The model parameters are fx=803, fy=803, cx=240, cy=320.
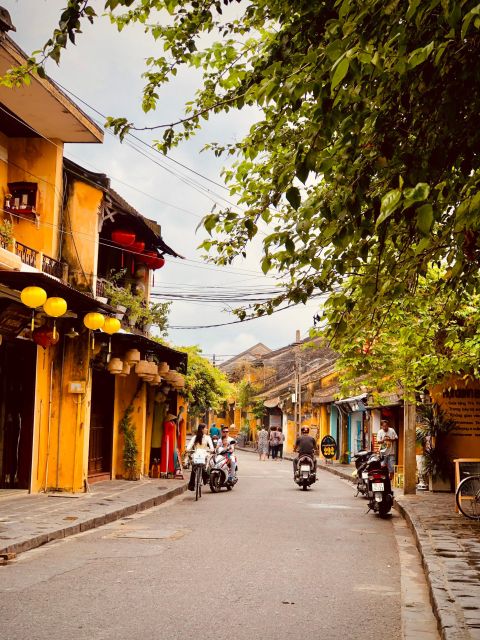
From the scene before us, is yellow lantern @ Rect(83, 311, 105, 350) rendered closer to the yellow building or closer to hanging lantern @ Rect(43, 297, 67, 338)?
the yellow building

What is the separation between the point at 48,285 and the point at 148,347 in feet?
25.4

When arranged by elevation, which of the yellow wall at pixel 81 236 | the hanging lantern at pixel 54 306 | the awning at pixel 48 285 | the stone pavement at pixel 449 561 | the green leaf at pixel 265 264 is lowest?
the stone pavement at pixel 449 561

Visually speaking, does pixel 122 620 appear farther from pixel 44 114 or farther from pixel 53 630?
pixel 44 114

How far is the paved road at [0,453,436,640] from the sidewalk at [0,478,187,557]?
9.9 inches

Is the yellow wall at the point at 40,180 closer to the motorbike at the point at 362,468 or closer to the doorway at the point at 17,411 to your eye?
the doorway at the point at 17,411

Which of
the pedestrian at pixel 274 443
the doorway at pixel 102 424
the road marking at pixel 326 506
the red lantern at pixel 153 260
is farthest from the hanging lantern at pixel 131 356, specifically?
the pedestrian at pixel 274 443

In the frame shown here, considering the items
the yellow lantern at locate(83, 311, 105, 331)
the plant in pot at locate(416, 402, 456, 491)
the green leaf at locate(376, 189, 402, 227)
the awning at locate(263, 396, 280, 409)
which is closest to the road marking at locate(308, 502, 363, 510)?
the plant in pot at locate(416, 402, 456, 491)

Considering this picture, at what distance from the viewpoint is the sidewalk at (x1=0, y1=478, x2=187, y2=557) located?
35.1 feet

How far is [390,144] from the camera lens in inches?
187

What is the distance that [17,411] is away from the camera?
55.1 ft

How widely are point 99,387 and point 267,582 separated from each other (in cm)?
1370

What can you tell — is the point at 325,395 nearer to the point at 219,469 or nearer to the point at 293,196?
the point at 219,469

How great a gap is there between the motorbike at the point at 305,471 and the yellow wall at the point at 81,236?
7.80 meters

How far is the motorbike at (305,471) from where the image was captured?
21781 millimetres
